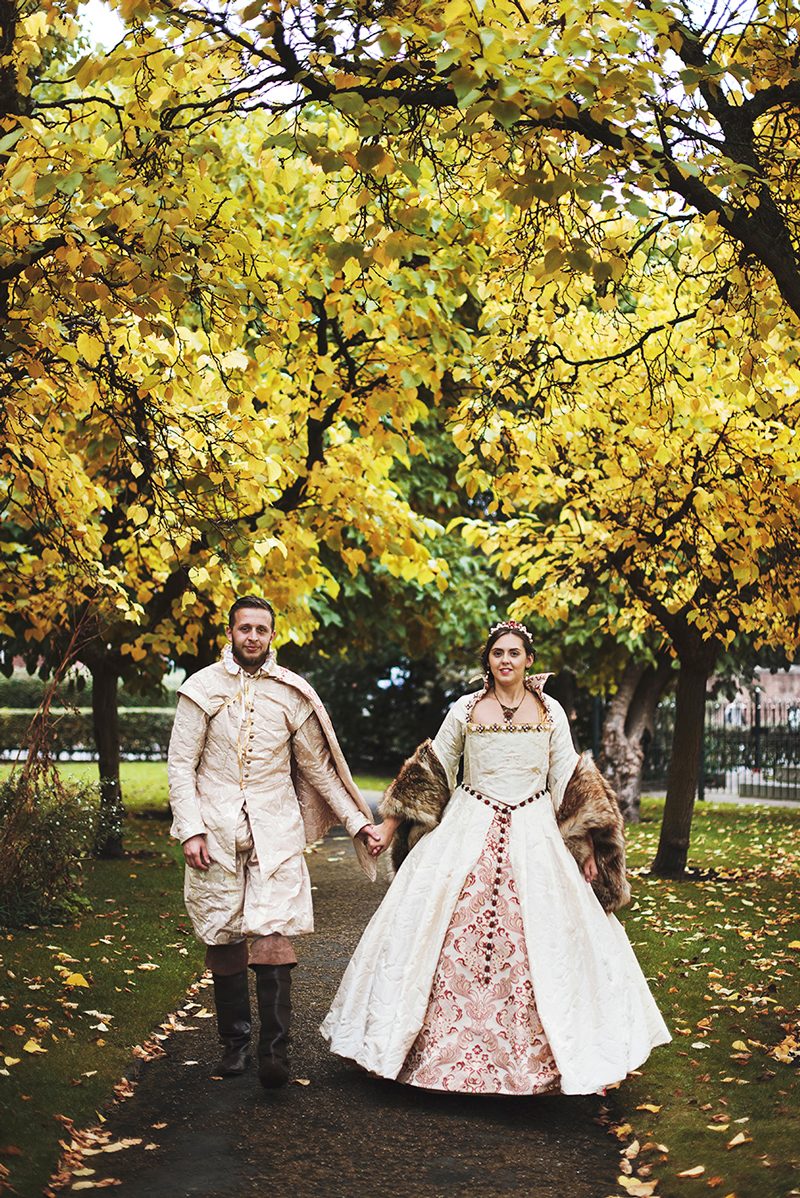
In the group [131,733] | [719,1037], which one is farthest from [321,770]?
[131,733]

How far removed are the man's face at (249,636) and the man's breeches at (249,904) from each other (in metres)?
0.71

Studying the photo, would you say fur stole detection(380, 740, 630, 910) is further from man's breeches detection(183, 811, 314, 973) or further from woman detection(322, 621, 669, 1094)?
man's breeches detection(183, 811, 314, 973)

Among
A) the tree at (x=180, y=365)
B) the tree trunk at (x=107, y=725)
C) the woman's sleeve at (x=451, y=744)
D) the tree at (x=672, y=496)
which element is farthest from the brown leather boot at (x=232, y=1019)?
the tree trunk at (x=107, y=725)

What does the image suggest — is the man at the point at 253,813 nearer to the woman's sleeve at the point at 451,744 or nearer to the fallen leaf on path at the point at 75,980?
the woman's sleeve at the point at 451,744

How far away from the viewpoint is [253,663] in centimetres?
631

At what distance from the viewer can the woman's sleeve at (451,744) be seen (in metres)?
6.49

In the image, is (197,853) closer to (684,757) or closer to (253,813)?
(253,813)

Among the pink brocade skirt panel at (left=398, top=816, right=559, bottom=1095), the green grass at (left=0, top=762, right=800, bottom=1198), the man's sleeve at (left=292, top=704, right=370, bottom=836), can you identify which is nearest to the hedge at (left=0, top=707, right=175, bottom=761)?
the green grass at (left=0, top=762, right=800, bottom=1198)

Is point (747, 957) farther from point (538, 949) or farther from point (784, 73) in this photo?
point (784, 73)

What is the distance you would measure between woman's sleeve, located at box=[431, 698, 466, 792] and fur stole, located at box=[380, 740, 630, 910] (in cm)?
3

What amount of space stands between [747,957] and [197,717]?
4.72 metres

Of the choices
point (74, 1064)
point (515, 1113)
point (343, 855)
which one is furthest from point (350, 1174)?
point (343, 855)

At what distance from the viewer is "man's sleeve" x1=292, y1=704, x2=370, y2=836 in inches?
251

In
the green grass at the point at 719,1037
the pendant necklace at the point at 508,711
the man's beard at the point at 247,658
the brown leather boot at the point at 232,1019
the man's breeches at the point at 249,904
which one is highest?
the man's beard at the point at 247,658
